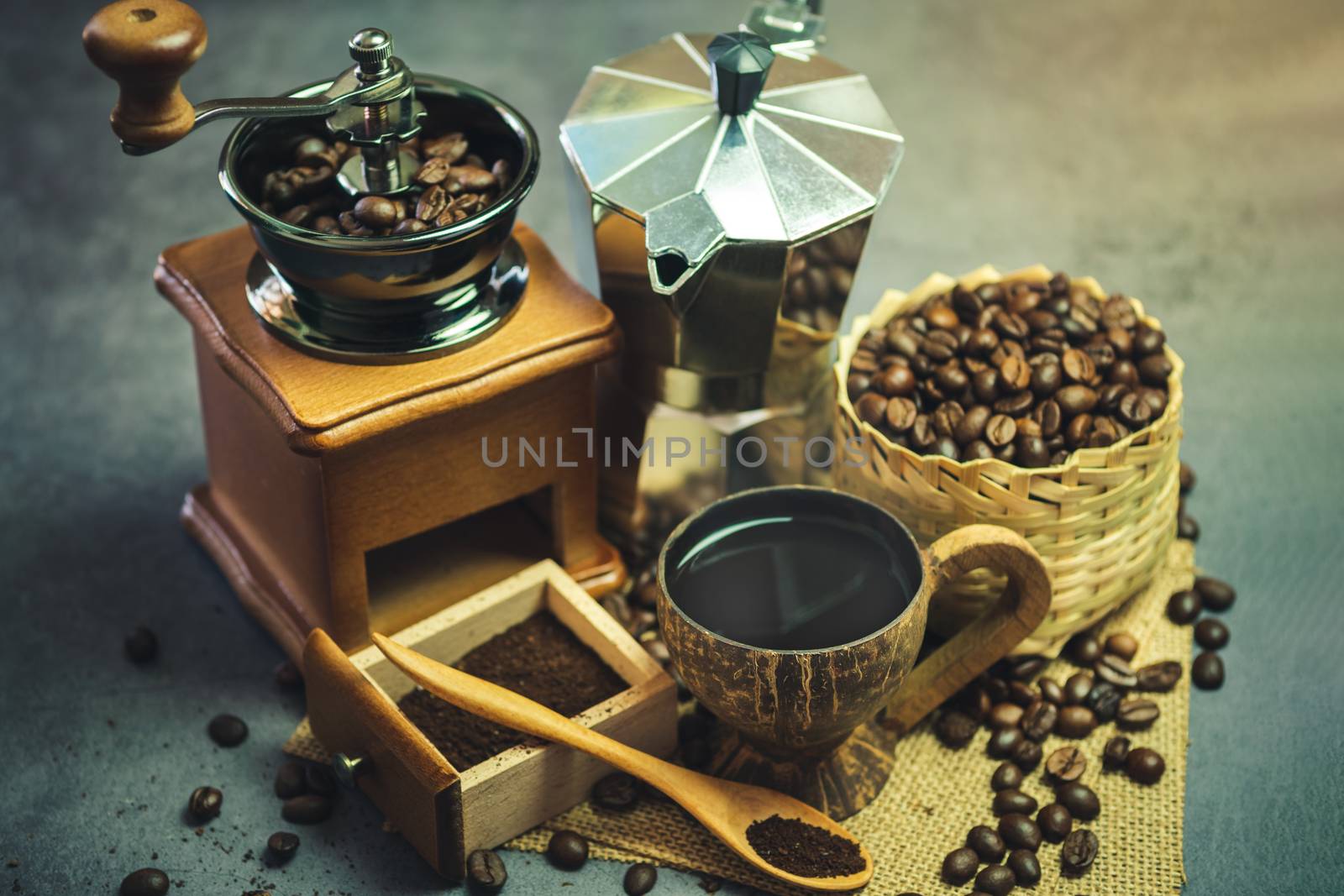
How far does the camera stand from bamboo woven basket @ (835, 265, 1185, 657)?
176 centimetres

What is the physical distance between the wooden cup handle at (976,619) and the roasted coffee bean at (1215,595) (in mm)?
381

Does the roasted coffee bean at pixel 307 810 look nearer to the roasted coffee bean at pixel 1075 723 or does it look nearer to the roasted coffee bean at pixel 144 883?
the roasted coffee bean at pixel 144 883

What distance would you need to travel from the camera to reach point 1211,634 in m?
1.96

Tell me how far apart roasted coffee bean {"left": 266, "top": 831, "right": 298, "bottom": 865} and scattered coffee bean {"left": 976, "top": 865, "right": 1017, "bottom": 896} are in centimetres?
76

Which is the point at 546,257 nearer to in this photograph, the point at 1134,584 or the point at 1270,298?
the point at 1134,584

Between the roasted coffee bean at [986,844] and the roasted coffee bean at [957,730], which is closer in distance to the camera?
the roasted coffee bean at [986,844]

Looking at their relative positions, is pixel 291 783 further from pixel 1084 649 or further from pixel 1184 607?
pixel 1184 607

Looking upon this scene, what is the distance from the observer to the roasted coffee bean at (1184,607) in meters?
1.99

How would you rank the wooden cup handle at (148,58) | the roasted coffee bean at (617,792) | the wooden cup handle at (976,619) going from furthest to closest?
1. the roasted coffee bean at (617,792)
2. the wooden cup handle at (976,619)
3. the wooden cup handle at (148,58)

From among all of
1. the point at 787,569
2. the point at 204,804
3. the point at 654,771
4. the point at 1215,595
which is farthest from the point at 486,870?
the point at 1215,595

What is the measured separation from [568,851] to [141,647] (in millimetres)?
642

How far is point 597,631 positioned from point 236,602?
55cm

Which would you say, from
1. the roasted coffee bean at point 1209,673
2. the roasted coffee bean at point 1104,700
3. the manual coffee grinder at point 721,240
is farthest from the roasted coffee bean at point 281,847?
the roasted coffee bean at point 1209,673

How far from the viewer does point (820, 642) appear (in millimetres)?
1692
